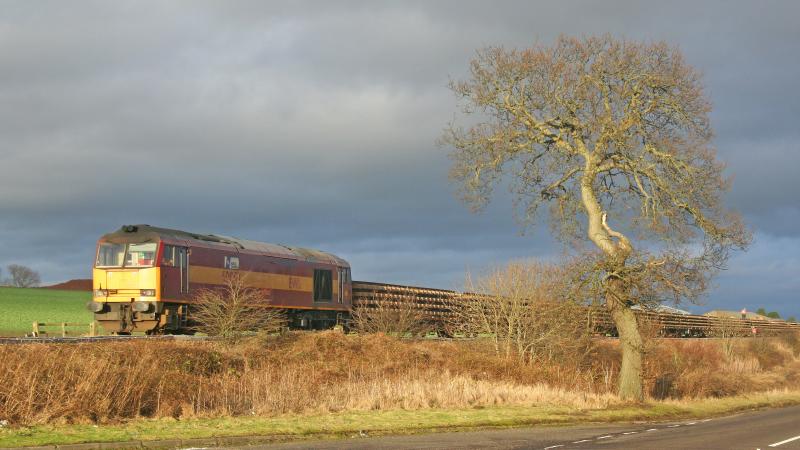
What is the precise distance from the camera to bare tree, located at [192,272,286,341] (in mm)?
30953

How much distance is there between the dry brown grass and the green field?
17844 mm

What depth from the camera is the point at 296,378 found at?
27109 millimetres

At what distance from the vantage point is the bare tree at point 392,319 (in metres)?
39.4

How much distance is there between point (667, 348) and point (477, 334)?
52.0ft

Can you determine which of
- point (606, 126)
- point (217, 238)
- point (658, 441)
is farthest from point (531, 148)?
point (217, 238)

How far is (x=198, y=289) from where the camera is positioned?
34312 millimetres

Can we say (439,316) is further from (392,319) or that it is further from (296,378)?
(296,378)

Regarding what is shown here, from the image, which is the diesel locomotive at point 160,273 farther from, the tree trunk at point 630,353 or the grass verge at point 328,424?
the tree trunk at point 630,353

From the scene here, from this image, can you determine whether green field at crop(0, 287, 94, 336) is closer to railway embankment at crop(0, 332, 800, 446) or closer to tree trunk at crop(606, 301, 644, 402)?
railway embankment at crop(0, 332, 800, 446)

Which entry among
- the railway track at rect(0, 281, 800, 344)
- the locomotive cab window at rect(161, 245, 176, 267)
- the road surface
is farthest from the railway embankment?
the locomotive cab window at rect(161, 245, 176, 267)

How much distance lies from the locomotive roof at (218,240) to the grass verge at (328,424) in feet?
54.0

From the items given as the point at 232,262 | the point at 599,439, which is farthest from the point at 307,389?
the point at 232,262

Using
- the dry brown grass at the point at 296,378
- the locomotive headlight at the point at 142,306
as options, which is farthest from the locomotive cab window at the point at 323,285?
the locomotive headlight at the point at 142,306

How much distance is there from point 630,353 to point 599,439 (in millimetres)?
11604
